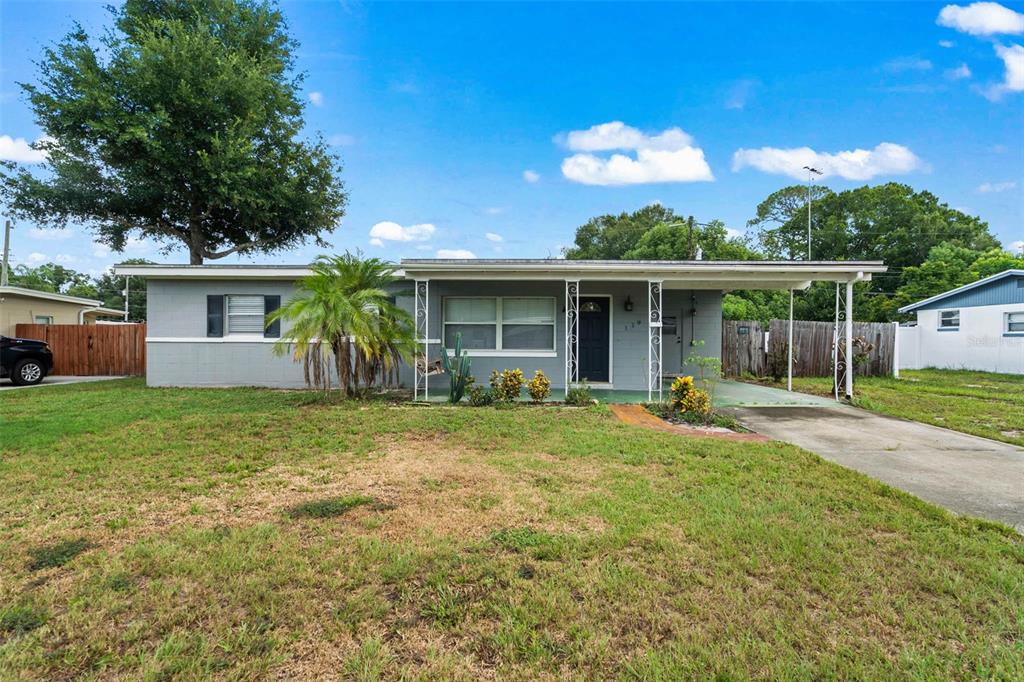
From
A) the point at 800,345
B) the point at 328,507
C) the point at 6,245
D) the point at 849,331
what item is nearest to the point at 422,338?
the point at 328,507

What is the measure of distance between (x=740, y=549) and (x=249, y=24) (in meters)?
21.3

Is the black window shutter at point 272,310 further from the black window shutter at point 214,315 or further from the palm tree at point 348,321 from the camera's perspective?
the palm tree at point 348,321

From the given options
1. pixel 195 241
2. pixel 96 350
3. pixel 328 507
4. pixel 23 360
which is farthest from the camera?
pixel 195 241

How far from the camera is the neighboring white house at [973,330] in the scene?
1538 cm

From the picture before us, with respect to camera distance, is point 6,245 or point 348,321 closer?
point 348,321

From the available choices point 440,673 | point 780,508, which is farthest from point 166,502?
point 780,508

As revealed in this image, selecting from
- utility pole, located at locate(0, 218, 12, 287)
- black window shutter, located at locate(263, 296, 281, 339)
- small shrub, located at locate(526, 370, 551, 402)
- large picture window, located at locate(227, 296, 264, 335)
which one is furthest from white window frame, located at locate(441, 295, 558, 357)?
utility pole, located at locate(0, 218, 12, 287)

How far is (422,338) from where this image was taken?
10.0 meters

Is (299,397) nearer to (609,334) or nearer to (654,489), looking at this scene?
(609,334)

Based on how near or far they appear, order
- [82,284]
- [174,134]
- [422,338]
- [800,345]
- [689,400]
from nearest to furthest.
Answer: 1. [689,400]
2. [422,338]
3. [800,345]
4. [174,134]
5. [82,284]

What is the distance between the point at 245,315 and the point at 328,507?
28.0 ft

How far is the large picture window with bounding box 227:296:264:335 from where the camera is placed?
34.7 ft

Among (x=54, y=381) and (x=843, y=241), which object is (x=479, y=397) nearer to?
(x=54, y=381)

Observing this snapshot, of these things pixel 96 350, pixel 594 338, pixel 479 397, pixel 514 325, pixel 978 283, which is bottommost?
pixel 479 397
